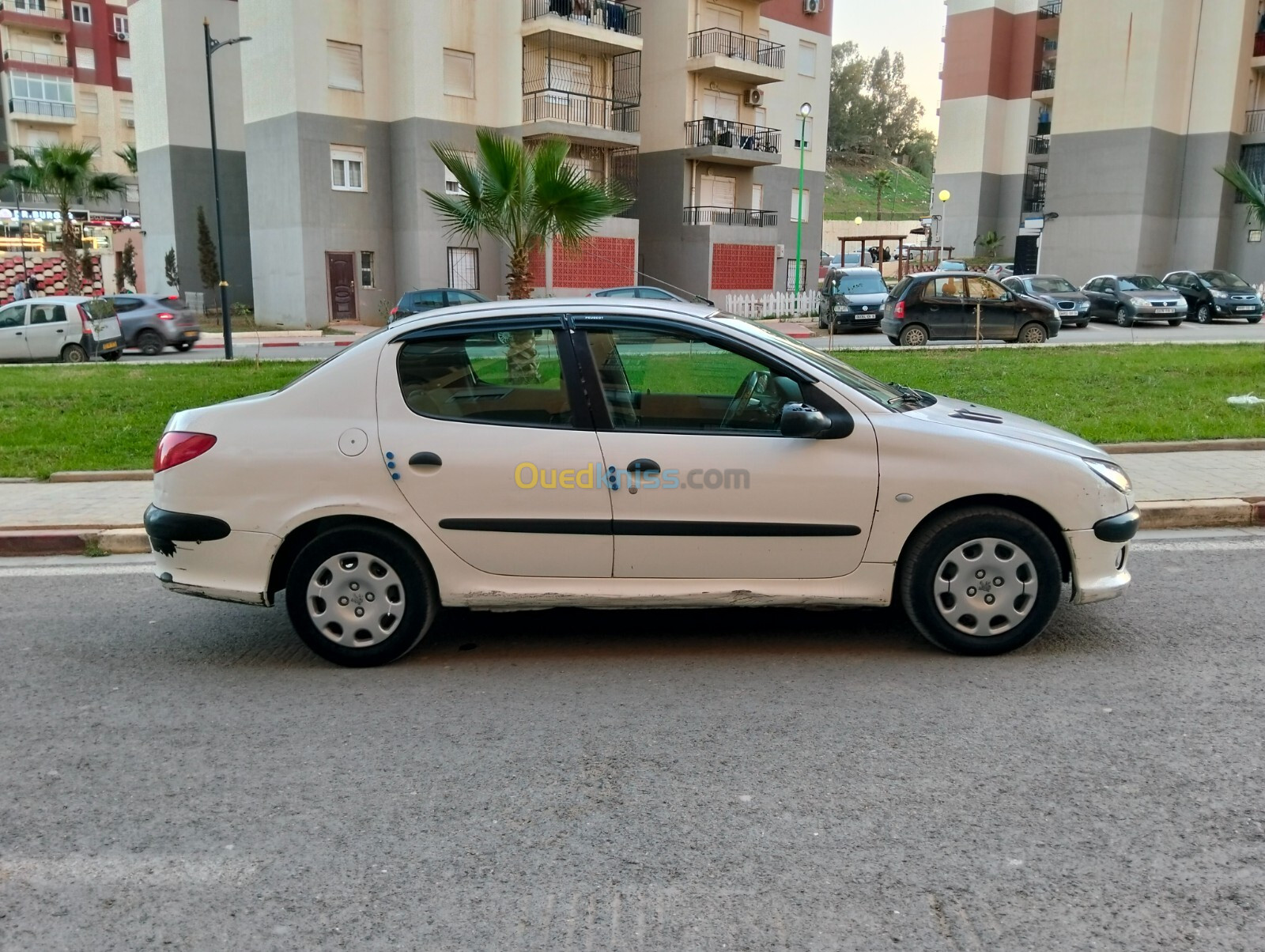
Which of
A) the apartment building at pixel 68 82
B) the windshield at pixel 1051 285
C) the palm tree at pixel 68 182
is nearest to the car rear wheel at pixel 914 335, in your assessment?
the windshield at pixel 1051 285

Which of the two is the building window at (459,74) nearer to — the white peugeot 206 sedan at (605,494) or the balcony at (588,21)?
the balcony at (588,21)

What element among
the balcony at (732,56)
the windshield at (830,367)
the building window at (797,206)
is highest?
the balcony at (732,56)

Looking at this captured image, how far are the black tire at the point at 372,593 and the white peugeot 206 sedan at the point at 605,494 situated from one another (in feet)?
0.04

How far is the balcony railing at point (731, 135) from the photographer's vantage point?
126ft

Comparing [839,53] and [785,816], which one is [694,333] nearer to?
[785,816]

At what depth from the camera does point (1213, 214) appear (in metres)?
40.4

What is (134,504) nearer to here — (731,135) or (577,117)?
(577,117)

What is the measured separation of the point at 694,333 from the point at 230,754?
2.71 meters

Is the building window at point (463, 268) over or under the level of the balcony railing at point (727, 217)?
under

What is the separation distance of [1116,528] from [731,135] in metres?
36.6

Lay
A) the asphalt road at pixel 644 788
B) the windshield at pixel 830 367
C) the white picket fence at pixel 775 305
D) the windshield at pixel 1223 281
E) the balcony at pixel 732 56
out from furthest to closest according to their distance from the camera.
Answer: the balcony at pixel 732 56 < the white picket fence at pixel 775 305 < the windshield at pixel 1223 281 < the windshield at pixel 830 367 < the asphalt road at pixel 644 788

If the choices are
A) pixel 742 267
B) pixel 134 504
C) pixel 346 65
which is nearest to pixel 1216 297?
pixel 742 267

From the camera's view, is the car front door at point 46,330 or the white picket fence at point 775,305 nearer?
the car front door at point 46,330

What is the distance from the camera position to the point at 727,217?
40.1m
